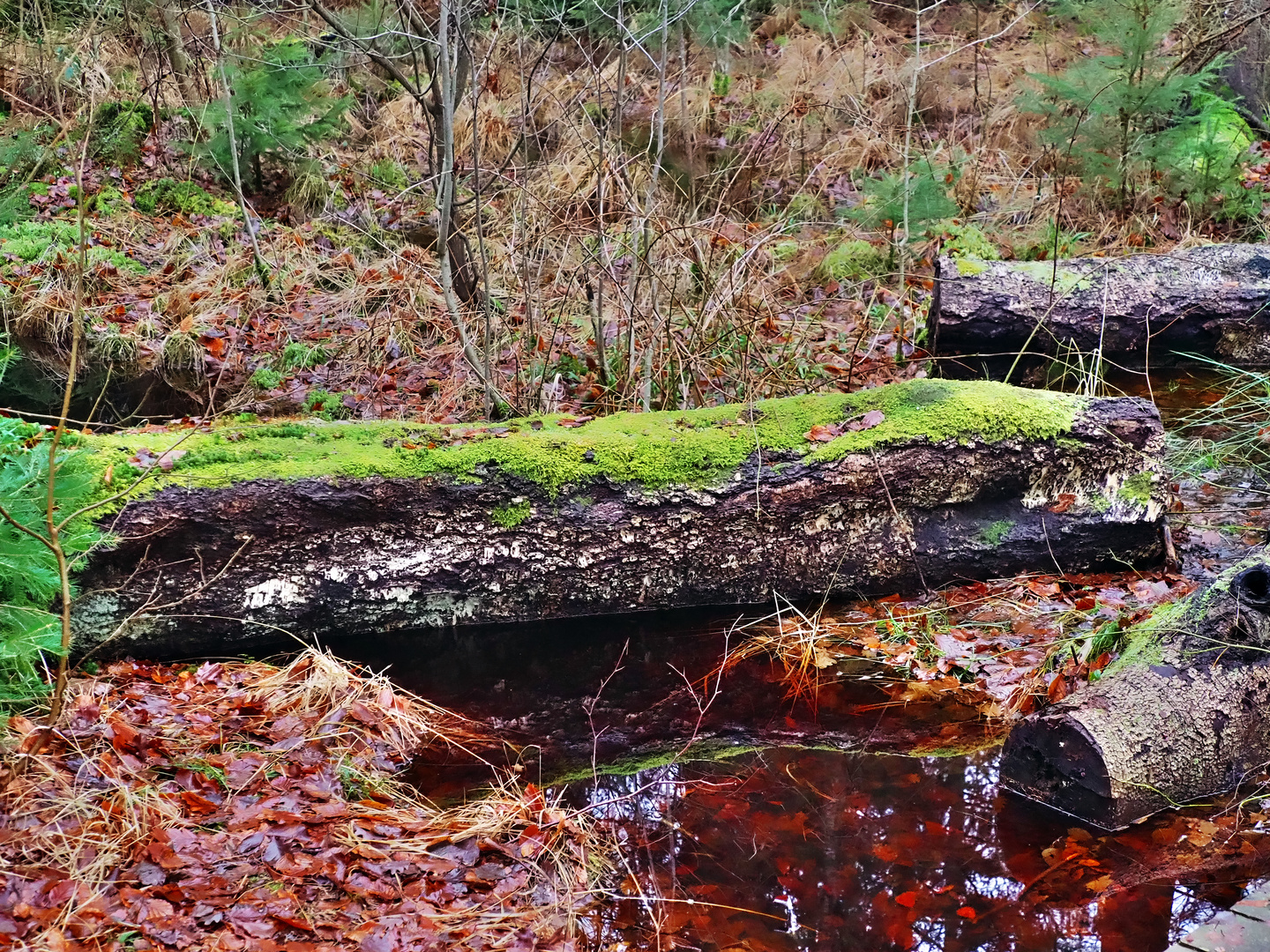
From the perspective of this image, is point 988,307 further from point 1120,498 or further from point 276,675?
point 276,675

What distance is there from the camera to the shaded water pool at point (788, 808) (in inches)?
121

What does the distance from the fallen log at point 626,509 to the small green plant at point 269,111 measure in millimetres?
5597

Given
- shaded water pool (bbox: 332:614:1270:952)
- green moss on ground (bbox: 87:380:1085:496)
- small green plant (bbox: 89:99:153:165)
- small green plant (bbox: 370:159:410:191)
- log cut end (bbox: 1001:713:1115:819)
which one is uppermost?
small green plant (bbox: 89:99:153:165)

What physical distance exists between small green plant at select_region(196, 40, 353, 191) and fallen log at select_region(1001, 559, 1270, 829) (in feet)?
27.7

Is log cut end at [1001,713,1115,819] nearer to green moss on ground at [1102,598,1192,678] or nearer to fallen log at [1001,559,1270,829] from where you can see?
fallen log at [1001,559,1270,829]

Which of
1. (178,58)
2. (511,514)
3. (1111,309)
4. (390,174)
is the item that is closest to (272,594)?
(511,514)

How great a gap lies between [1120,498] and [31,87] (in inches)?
460

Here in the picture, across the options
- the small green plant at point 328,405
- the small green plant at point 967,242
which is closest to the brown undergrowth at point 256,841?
the small green plant at point 328,405

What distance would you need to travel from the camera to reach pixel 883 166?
10734 millimetres

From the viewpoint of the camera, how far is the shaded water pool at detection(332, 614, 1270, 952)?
3.08m

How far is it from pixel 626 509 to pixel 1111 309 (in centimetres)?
447

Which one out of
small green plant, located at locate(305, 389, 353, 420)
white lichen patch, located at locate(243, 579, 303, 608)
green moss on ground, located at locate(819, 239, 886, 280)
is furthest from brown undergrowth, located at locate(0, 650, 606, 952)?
green moss on ground, located at locate(819, 239, 886, 280)

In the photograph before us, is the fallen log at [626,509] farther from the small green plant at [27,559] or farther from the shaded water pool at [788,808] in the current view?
the small green plant at [27,559]

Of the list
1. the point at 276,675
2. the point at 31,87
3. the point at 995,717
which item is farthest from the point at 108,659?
the point at 31,87
